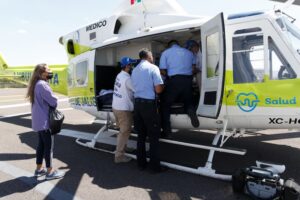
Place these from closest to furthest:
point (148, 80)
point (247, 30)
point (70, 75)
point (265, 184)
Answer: point (265, 184) → point (247, 30) → point (148, 80) → point (70, 75)

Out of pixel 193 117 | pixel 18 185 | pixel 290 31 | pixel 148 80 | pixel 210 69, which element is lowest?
pixel 18 185

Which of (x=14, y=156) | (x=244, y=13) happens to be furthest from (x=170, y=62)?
(x=14, y=156)

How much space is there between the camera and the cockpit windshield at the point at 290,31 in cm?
473

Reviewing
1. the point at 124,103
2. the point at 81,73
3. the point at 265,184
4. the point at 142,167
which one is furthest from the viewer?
the point at 81,73

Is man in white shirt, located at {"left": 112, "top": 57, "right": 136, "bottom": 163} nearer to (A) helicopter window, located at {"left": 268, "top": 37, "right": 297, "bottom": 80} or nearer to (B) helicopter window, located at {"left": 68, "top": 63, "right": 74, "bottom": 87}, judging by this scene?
(A) helicopter window, located at {"left": 268, "top": 37, "right": 297, "bottom": 80}

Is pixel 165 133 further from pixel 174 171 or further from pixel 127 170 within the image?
pixel 127 170

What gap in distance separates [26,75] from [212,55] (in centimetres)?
984

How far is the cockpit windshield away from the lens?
4.73m

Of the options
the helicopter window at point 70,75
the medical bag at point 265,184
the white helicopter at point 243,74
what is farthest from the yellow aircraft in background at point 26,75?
the medical bag at point 265,184

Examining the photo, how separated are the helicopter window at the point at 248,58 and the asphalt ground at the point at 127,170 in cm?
158

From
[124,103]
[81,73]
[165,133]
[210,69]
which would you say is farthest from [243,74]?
[81,73]

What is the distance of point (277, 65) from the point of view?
4.75 metres

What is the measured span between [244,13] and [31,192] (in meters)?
4.33

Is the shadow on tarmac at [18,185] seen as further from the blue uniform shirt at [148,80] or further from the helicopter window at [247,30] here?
the helicopter window at [247,30]
